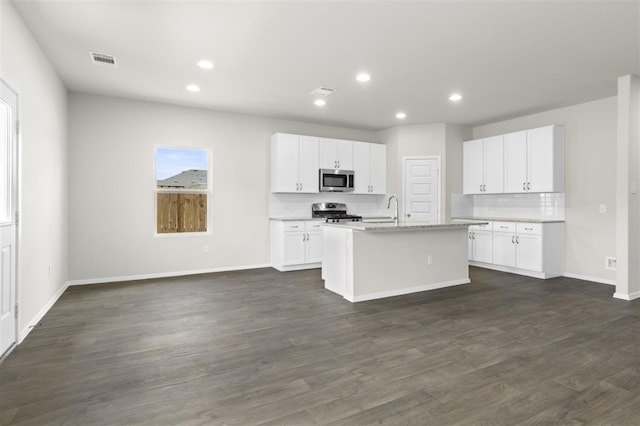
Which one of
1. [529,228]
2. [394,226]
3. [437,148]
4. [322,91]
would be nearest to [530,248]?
[529,228]

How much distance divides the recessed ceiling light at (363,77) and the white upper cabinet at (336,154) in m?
2.17

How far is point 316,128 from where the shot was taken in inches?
271

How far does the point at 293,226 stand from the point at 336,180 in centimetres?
129

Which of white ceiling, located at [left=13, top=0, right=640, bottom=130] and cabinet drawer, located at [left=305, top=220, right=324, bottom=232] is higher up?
white ceiling, located at [left=13, top=0, right=640, bottom=130]

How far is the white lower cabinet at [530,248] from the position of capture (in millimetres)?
5410

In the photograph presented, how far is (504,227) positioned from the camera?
5.93 m

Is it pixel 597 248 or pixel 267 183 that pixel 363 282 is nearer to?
pixel 267 183

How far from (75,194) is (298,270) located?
3.47 m

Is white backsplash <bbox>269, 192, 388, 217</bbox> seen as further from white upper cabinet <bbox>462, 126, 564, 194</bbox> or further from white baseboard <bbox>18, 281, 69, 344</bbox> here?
white baseboard <bbox>18, 281, 69, 344</bbox>

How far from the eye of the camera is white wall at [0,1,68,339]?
2918mm

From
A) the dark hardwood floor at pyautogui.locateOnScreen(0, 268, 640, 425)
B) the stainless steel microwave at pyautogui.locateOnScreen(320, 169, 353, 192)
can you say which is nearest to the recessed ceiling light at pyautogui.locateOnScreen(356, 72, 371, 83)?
the stainless steel microwave at pyautogui.locateOnScreen(320, 169, 353, 192)

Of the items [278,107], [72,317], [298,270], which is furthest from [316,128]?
[72,317]

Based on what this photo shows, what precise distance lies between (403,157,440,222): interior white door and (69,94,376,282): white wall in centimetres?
272

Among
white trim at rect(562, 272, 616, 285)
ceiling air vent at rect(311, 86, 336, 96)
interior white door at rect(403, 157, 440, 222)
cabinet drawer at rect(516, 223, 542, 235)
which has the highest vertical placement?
ceiling air vent at rect(311, 86, 336, 96)
